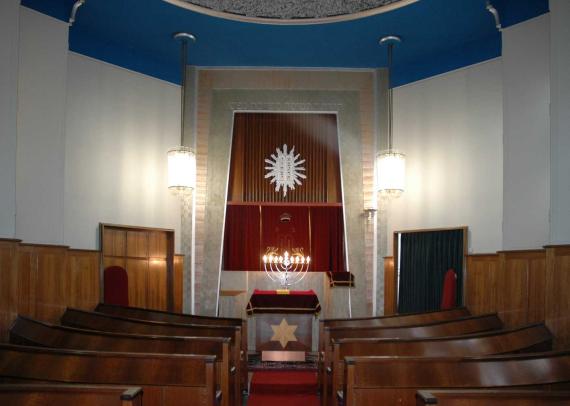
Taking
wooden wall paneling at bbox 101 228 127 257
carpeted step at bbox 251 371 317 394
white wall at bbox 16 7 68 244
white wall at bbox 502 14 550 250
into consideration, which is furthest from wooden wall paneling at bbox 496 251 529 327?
white wall at bbox 16 7 68 244

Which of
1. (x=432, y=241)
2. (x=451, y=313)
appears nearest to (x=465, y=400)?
(x=451, y=313)

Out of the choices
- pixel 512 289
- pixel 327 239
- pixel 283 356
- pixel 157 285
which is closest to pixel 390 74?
pixel 327 239

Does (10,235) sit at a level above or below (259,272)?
above

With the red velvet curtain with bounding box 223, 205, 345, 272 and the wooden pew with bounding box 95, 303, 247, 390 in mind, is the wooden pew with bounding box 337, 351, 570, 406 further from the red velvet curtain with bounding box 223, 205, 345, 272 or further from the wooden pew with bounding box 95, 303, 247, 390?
the red velvet curtain with bounding box 223, 205, 345, 272

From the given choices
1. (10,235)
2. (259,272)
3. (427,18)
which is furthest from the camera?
(259,272)

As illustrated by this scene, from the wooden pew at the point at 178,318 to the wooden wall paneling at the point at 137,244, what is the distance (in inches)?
48.6

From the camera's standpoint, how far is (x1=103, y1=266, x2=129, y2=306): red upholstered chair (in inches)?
277

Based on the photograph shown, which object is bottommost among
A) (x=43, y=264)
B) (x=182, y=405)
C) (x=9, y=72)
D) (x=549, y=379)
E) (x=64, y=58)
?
(x=182, y=405)

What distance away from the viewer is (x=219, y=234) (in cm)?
826

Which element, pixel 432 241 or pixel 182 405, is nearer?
pixel 182 405

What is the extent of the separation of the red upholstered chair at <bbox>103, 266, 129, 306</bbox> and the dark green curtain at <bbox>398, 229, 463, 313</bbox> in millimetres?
4117

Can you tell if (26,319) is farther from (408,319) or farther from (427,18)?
(427,18)

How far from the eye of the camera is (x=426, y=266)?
7.82m

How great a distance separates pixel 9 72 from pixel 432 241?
5.82 metres
